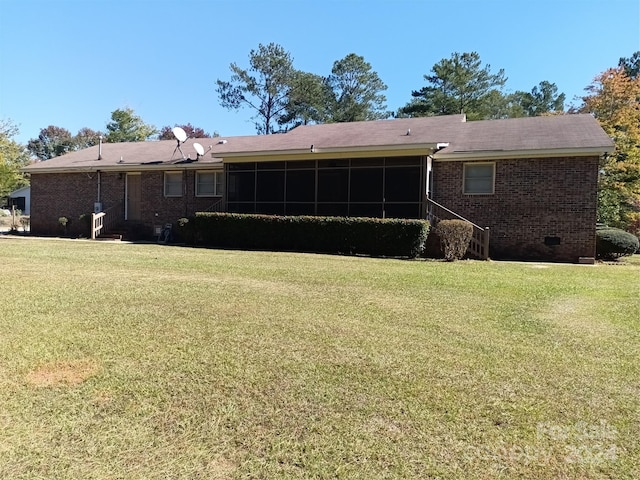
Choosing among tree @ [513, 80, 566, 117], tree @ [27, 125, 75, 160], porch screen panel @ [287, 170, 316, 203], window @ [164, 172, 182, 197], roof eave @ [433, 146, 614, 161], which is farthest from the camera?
tree @ [27, 125, 75, 160]


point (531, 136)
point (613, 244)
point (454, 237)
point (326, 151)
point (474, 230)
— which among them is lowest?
point (613, 244)

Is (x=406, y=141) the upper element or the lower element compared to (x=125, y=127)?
lower

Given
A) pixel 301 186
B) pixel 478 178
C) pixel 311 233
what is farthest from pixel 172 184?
pixel 478 178

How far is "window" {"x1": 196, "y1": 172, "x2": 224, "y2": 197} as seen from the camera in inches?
749

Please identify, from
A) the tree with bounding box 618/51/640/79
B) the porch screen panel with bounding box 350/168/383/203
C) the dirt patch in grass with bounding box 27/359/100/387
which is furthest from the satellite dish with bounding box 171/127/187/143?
the tree with bounding box 618/51/640/79

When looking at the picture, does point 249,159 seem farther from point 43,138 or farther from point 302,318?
point 43,138

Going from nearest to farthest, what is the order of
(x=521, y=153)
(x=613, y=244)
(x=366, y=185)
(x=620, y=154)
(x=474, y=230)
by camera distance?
(x=474, y=230)
(x=521, y=153)
(x=613, y=244)
(x=366, y=185)
(x=620, y=154)

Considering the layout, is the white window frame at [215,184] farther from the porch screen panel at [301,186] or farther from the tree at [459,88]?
the tree at [459,88]

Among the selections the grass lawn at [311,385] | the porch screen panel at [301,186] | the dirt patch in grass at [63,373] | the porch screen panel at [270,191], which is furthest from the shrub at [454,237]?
the dirt patch in grass at [63,373]

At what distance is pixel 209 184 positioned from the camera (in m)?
19.2

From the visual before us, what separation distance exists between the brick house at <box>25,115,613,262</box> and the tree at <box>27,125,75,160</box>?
201 feet

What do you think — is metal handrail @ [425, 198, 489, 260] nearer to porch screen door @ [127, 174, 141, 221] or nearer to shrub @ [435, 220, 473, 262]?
shrub @ [435, 220, 473, 262]

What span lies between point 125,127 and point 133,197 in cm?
2771

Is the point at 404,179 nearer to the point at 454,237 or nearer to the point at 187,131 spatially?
the point at 454,237
